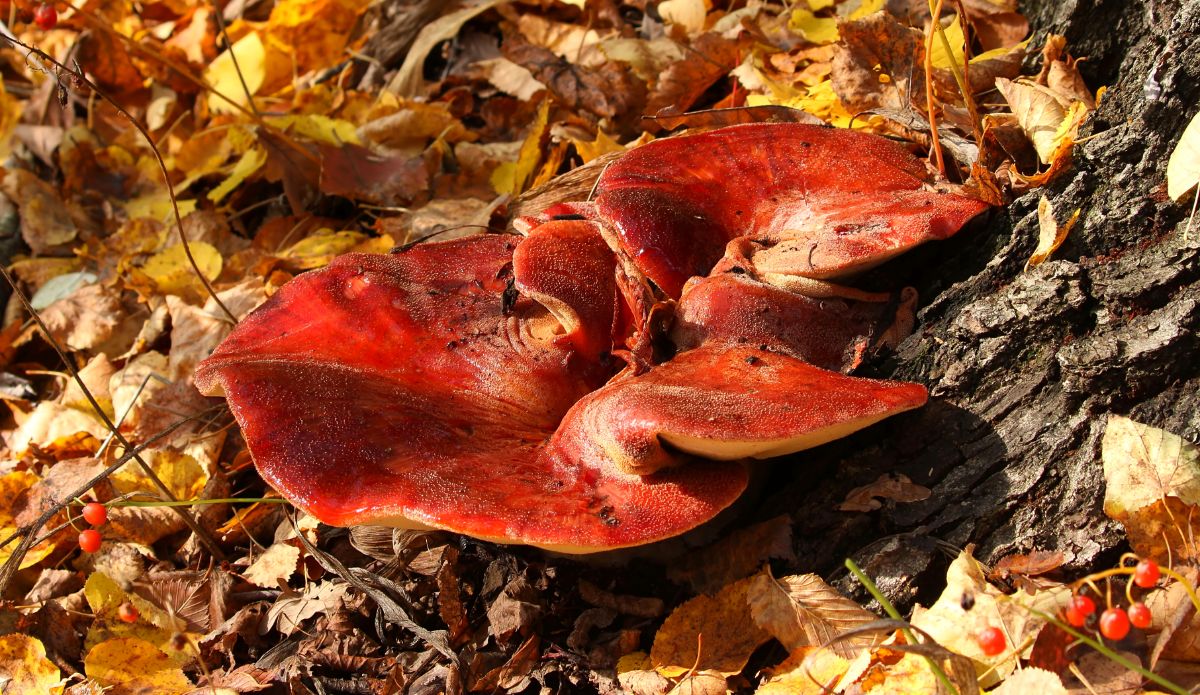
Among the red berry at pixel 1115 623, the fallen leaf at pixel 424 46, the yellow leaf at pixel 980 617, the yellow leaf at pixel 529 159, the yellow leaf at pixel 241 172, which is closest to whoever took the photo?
the red berry at pixel 1115 623

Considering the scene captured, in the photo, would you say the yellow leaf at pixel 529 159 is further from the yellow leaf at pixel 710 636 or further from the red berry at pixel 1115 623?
the red berry at pixel 1115 623

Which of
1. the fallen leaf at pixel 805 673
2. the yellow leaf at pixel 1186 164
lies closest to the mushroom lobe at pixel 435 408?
the fallen leaf at pixel 805 673

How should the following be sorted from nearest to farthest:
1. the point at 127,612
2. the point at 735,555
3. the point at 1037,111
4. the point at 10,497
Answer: the point at 735,555
the point at 1037,111
the point at 127,612
the point at 10,497

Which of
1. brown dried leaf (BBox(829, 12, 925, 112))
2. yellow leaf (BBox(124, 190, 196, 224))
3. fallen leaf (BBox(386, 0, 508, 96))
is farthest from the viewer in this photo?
fallen leaf (BBox(386, 0, 508, 96))

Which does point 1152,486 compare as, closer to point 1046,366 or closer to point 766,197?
point 1046,366

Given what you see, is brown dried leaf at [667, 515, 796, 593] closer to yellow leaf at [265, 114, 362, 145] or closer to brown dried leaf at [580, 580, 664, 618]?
brown dried leaf at [580, 580, 664, 618]

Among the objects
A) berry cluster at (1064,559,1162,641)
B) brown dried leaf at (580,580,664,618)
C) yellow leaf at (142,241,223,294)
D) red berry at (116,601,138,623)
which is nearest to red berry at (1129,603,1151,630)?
berry cluster at (1064,559,1162,641)

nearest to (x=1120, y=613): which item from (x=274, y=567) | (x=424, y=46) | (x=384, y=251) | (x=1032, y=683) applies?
Answer: (x=1032, y=683)
